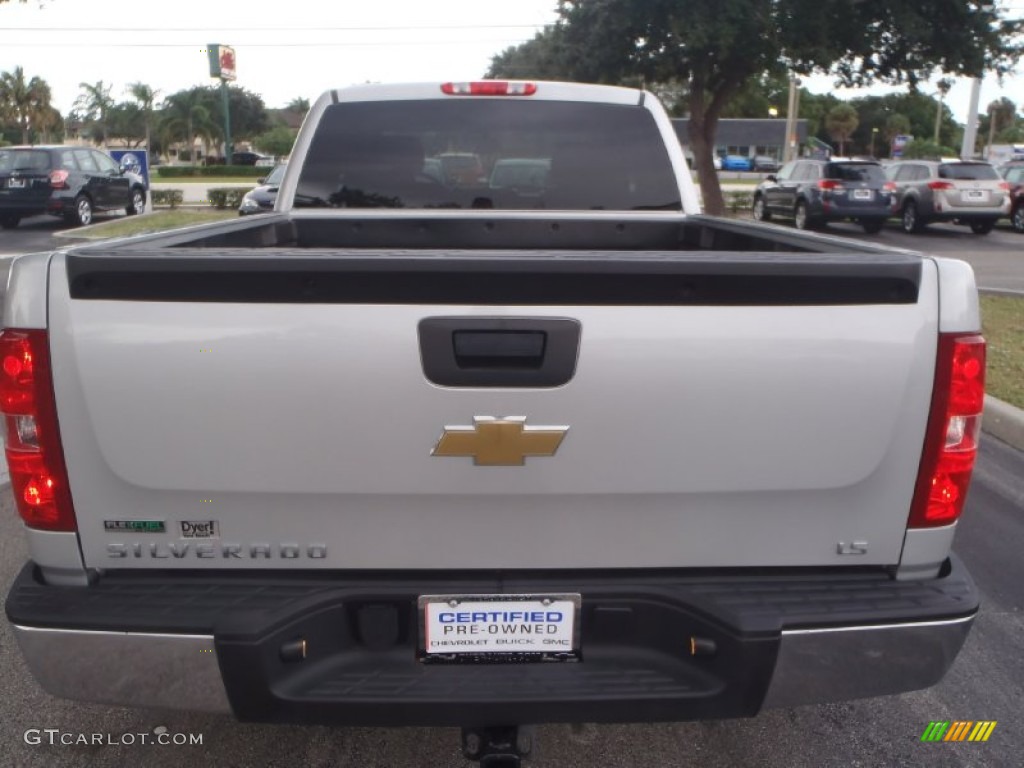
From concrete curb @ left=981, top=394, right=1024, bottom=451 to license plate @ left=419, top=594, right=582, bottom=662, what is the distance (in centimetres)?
533

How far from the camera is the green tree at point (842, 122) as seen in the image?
8950 centimetres

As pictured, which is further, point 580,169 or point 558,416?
point 580,169

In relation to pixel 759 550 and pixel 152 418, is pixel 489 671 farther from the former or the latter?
pixel 152 418

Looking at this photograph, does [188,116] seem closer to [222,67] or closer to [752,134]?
[222,67]

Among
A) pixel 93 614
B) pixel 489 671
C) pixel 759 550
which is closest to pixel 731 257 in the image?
pixel 759 550

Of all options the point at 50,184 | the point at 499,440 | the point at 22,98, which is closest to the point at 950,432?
the point at 499,440

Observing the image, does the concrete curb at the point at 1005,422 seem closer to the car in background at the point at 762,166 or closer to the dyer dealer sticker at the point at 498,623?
the dyer dealer sticker at the point at 498,623

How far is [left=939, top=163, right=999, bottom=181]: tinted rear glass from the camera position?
21.8 metres

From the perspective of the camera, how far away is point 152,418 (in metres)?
2.12

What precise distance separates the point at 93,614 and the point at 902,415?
191 cm

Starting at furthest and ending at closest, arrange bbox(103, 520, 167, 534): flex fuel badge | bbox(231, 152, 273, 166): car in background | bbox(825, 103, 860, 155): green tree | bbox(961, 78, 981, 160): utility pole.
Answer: bbox(825, 103, 860, 155): green tree, bbox(231, 152, 273, 166): car in background, bbox(961, 78, 981, 160): utility pole, bbox(103, 520, 167, 534): flex fuel badge

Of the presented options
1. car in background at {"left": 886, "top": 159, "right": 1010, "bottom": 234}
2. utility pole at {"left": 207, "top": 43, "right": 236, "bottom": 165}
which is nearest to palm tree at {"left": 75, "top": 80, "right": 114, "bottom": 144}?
utility pole at {"left": 207, "top": 43, "right": 236, "bottom": 165}

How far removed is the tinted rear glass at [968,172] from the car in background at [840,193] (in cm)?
138

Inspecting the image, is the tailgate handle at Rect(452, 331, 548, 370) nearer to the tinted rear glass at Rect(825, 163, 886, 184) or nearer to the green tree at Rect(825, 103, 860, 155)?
the tinted rear glass at Rect(825, 163, 886, 184)
